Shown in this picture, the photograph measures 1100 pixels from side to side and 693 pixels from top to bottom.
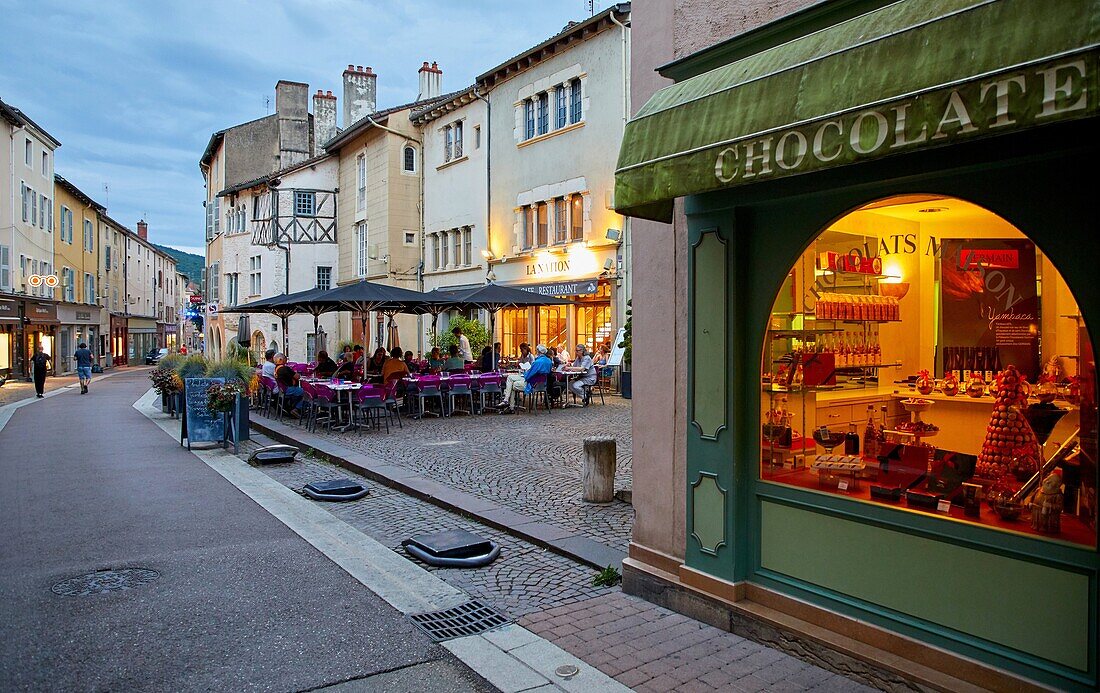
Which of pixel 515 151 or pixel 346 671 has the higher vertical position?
pixel 515 151

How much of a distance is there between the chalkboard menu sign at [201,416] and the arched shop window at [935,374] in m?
10.5

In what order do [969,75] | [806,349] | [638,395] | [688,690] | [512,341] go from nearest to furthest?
[969,75]
[688,690]
[806,349]
[638,395]
[512,341]

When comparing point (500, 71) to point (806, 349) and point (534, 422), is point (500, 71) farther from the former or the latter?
point (806, 349)

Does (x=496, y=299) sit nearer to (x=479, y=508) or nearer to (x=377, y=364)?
(x=377, y=364)

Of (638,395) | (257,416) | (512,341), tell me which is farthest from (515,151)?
(638,395)

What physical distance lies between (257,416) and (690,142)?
1496 cm

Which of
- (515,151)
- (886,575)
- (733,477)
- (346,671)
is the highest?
(515,151)

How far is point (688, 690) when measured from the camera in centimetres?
396

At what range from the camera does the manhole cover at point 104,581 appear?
18.4 ft

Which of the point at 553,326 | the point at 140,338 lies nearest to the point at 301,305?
the point at 553,326

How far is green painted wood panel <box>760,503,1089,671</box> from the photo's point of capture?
3363mm

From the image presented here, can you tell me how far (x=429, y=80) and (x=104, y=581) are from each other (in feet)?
99.3

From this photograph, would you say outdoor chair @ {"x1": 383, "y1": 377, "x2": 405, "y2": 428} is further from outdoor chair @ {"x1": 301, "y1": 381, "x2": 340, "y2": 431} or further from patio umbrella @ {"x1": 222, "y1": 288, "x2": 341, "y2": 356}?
patio umbrella @ {"x1": 222, "y1": 288, "x2": 341, "y2": 356}

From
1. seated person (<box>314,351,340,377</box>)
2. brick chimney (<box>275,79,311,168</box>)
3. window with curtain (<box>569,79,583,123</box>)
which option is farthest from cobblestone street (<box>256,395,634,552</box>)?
brick chimney (<box>275,79,311,168</box>)
